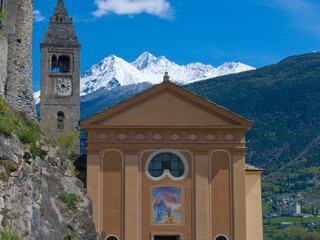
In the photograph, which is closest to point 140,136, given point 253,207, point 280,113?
point 253,207

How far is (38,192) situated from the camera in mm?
19094

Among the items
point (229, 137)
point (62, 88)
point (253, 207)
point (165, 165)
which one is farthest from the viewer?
point (62, 88)

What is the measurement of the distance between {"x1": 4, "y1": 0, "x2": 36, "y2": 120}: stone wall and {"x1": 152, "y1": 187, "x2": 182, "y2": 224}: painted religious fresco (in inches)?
286

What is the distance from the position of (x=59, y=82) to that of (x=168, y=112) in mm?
14542

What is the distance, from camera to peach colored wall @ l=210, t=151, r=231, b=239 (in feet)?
90.4

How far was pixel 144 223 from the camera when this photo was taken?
1082 inches

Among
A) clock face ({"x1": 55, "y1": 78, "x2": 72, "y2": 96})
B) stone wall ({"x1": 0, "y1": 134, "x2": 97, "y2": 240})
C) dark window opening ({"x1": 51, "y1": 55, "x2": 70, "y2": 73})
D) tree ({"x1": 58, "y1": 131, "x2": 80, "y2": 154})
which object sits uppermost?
dark window opening ({"x1": 51, "y1": 55, "x2": 70, "y2": 73})

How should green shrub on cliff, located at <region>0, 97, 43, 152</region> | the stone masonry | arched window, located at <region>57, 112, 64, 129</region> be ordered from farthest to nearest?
arched window, located at <region>57, 112, 64, 129</region> < the stone masonry < green shrub on cliff, located at <region>0, 97, 43, 152</region>

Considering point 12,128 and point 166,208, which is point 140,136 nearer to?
point 166,208

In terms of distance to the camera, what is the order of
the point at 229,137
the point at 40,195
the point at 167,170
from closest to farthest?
the point at 40,195
the point at 167,170
the point at 229,137

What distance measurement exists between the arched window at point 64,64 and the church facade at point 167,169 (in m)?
14.5

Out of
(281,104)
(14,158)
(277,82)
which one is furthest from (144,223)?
(277,82)

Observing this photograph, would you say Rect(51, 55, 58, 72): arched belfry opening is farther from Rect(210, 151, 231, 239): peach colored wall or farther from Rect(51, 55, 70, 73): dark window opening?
Rect(210, 151, 231, 239): peach colored wall

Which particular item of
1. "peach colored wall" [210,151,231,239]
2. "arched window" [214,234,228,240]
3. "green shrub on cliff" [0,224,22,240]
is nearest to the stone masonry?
"peach colored wall" [210,151,231,239]
